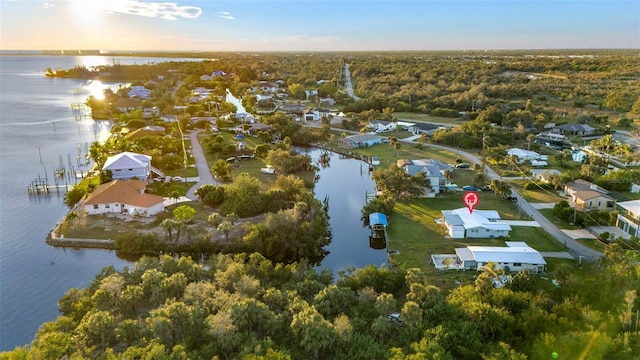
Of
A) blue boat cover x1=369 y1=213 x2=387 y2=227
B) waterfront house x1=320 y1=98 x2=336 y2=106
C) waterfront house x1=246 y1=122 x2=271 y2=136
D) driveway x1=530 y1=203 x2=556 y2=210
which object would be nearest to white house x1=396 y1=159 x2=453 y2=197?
blue boat cover x1=369 y1=213 x2=387 y2=227

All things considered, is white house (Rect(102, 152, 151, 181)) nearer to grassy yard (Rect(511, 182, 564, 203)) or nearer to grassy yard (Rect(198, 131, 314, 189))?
grassy yard (Rect(198, 131, 314, 189))

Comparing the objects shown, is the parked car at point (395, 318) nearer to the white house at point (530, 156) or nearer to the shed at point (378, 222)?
the shed at point (378, 222)

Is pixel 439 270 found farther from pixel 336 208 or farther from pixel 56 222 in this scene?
pixel 56 222

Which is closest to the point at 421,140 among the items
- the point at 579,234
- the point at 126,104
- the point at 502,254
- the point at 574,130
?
the point at 574,130

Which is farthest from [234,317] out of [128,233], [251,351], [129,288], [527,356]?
[128,233]

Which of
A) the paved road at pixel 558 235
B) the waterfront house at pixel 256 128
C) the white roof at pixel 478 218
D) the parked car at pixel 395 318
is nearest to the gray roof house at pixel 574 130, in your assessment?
the paved road at pixel 558 235
